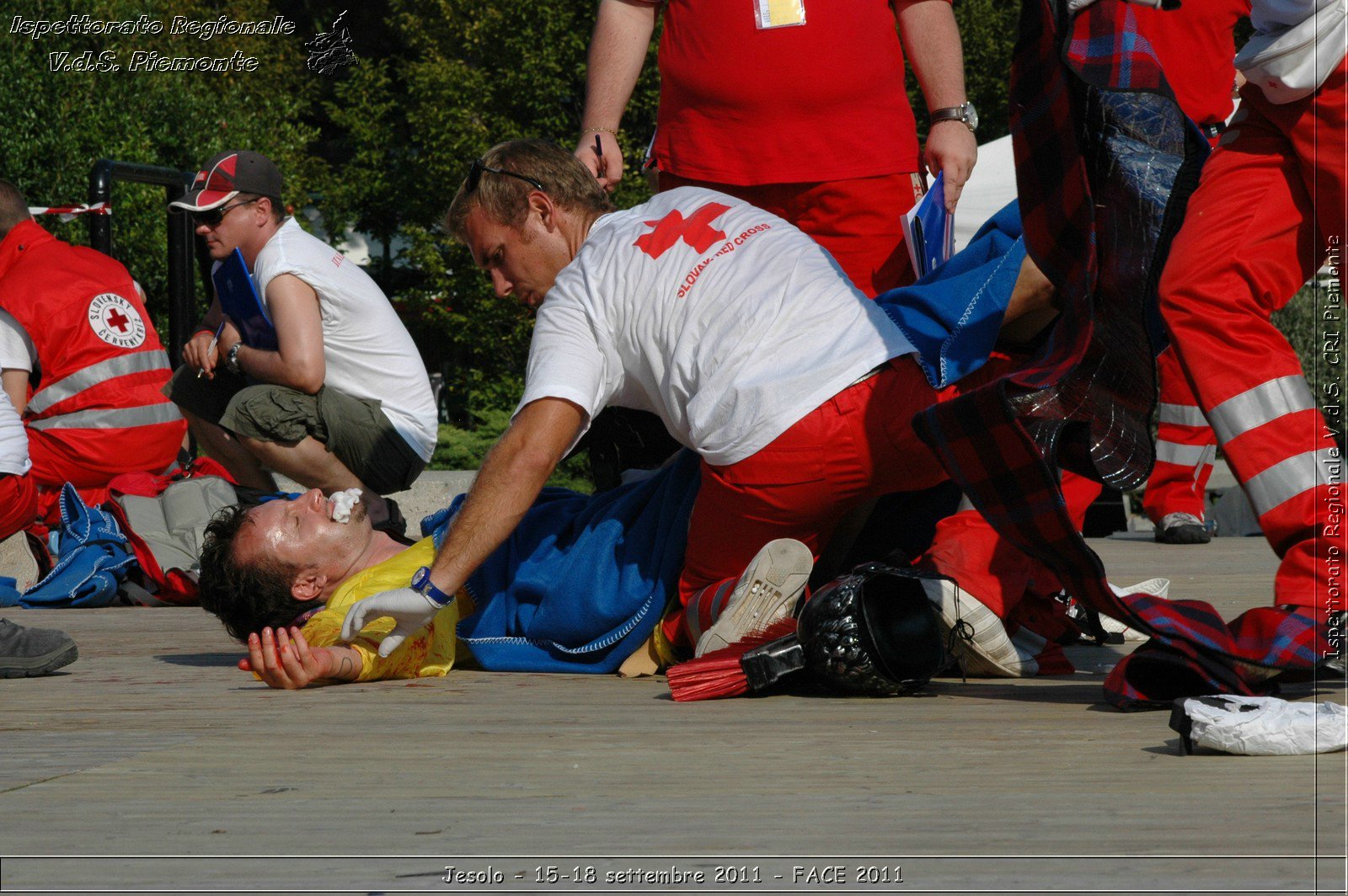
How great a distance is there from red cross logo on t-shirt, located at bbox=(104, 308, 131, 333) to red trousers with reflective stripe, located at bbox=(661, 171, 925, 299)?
2911 mm

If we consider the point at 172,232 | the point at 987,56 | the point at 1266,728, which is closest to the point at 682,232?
the point at 1266,728

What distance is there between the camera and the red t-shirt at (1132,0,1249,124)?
16.1ft

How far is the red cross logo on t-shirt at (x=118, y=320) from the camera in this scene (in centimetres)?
601

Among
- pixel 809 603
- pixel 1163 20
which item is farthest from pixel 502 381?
pixel 809 603

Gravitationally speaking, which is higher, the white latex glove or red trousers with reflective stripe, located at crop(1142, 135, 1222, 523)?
the white latex glove

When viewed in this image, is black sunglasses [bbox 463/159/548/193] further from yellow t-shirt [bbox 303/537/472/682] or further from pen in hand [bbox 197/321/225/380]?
pen in hand [bbox 197/321/225/380]

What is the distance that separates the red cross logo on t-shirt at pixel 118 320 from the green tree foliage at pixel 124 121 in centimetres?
593

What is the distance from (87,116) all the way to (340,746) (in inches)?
497

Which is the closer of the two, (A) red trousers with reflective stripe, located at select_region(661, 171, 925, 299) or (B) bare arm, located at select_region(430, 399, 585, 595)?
(B) bare arm, located at select_region(430, 399, 585, 595)

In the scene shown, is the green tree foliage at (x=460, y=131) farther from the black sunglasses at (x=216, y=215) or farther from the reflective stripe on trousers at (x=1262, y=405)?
the reflective stripe on trousers at (x=1262, y=405)

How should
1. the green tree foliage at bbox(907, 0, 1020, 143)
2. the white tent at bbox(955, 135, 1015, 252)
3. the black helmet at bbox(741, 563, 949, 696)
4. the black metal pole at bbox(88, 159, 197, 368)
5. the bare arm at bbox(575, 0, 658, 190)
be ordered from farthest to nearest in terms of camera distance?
1. the green tree foliage at bbox(907, 0, 1020, 143)
2. the white tent at bbox(955, 135, 1015, 252)
3. the black metal pole at bbox(88, 159, 197, 368)
4. the bare arm at bbox(575, 0, 658, 190)
5. the black helmet at bbox(741, 563, 949, 696)

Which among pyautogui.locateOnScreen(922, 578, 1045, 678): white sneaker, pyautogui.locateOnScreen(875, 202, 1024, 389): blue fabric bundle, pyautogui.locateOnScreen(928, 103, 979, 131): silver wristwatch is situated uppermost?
pyautogui.locateOnScreen(928, 103, 979, 131): silver wristwatch

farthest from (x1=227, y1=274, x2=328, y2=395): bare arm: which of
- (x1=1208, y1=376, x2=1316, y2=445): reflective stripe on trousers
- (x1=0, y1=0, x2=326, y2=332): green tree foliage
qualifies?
(x1=0, y1=0, x2=326, y2=332): green tree foliage

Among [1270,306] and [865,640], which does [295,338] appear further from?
[1270,306]
